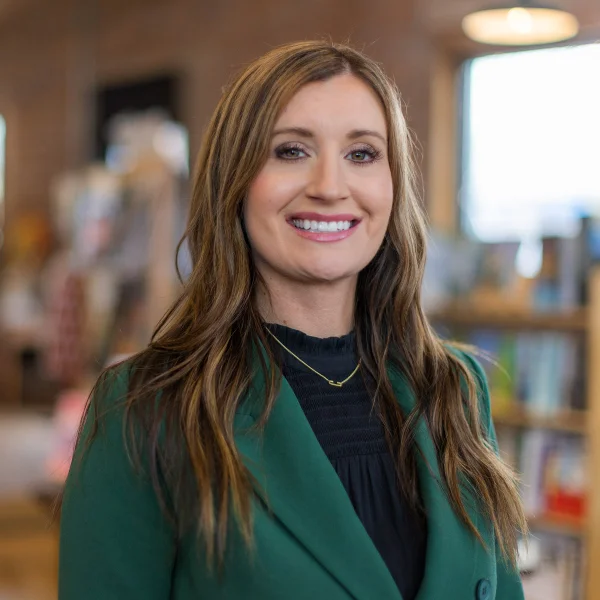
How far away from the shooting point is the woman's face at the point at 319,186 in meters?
1.46

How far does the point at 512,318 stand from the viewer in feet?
14.9

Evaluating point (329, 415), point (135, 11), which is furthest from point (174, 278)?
point (135, 11)

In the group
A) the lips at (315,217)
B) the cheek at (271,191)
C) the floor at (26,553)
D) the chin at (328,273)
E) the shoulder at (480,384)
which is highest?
the cheek at (271,191)

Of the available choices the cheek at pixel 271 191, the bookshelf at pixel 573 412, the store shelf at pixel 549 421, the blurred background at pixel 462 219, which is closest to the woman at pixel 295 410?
the cheek at pixel 271 191

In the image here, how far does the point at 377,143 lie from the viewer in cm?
152

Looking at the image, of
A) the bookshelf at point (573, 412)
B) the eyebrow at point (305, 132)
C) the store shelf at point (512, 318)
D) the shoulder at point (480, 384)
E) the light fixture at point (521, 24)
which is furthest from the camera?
the store shelf at point (512, 318)

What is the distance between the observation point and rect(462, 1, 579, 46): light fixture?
407 centimetres

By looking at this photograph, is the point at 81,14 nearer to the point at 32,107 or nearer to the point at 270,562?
the point at 32,107

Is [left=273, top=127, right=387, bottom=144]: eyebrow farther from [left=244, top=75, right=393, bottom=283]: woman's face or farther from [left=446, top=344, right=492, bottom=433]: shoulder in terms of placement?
[left=446, top=344, right=492, bottom=433]: shoulder

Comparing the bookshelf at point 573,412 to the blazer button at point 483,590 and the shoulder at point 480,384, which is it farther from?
the blazer button at point 483,590

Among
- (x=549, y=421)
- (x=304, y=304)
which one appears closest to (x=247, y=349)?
(x=304, y=304)

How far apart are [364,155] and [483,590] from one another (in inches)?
27.7

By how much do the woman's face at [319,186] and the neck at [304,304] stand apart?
3cm

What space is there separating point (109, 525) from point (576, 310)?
3288 mm
